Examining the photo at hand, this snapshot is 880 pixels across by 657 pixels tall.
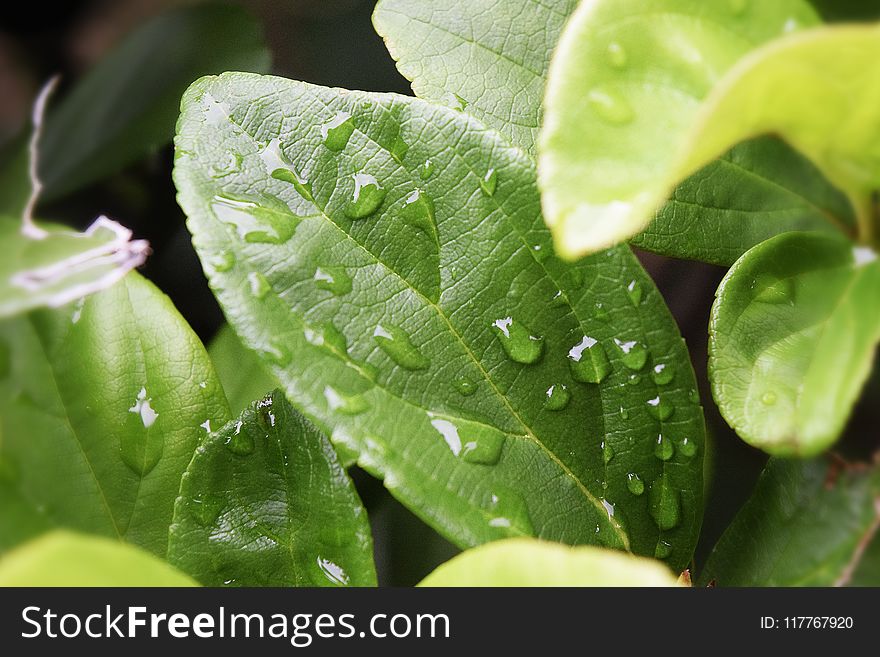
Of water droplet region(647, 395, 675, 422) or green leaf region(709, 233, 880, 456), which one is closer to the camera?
green leaf region(709, 233, 880, 456)

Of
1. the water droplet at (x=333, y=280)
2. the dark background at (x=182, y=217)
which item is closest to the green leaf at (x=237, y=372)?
the dark background at (x=182, y=217)

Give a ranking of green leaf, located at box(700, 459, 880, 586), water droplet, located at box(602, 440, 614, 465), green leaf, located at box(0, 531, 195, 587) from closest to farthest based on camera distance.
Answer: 1. green leaf, located at box(0, 531, 195, 587)
2. green leaf, located at box(700, 459, 880, 586)
3. water droplet, located at box(602, 440, 614, 465)

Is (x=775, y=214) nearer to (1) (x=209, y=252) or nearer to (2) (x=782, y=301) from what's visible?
(2) (x=782, y=301)

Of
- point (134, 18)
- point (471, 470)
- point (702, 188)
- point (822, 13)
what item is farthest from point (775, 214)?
point (134, 18)

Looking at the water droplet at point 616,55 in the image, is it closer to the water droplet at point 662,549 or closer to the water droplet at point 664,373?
the water droplet at point 664,373

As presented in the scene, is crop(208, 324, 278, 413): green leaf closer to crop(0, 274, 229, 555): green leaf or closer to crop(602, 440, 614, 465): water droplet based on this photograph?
crop(0, 274, 229, 555): green leaf

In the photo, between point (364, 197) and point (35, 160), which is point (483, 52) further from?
point (35, 160)

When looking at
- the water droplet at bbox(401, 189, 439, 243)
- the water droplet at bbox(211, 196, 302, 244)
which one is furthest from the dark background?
the water droplet at bbox(401, 189, 439, 243)
